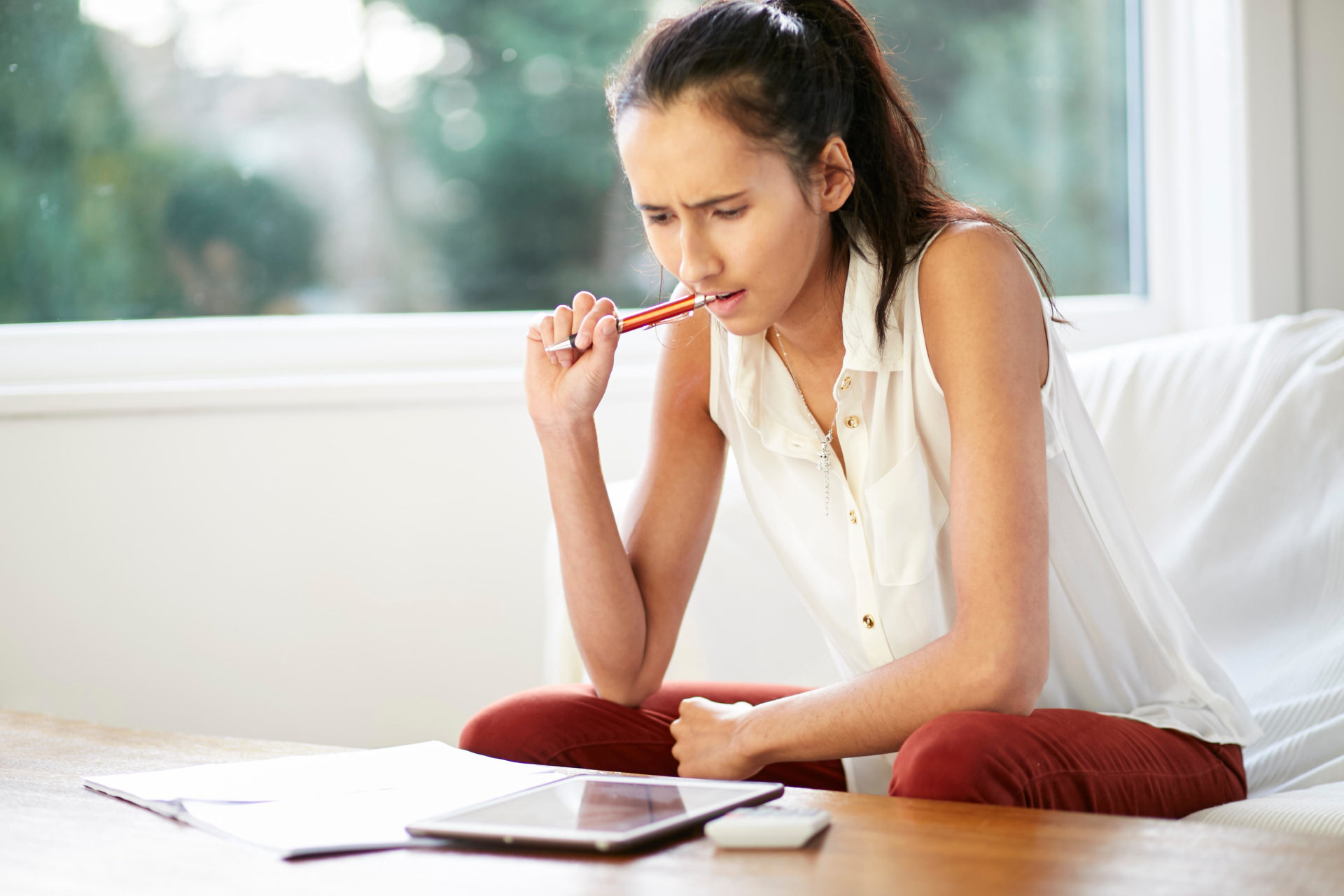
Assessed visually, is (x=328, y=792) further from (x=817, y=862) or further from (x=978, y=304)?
(x=978, y=304)

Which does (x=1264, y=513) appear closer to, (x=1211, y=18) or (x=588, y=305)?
(x=588, y=305)

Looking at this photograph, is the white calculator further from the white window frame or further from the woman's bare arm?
the white window frame

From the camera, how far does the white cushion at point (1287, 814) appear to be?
1009mm

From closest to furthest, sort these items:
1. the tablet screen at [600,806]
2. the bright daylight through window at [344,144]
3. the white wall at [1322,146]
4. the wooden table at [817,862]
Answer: the wooden table at [817,862], the tablet screen at [600,806], the bright daylight through window at [344,144], the white wall at [1322,146]

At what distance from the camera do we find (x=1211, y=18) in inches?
83.7

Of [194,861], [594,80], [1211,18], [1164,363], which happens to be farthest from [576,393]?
[1211,18]

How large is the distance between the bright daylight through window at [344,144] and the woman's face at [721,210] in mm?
1017

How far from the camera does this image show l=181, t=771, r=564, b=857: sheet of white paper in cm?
73

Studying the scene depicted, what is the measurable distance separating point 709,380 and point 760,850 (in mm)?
703

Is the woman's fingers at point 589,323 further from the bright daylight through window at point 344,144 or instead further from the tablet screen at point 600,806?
the bright daylight through window at point 344,144

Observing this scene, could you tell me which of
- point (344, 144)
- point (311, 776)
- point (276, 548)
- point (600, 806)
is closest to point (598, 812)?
point (600, 806)

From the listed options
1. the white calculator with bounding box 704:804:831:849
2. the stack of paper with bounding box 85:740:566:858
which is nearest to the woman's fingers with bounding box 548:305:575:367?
the stack of paper with bounding box 85:740:566:858

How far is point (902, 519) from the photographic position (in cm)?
115

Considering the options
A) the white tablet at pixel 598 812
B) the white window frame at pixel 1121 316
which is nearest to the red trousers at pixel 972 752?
the white tablet at pixel 598 812
